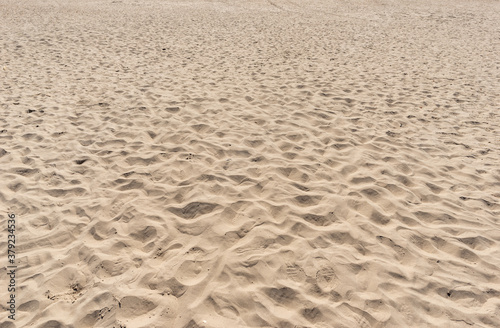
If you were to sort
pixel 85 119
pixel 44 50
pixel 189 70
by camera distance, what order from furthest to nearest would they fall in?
pixel 44 50, pixel 189 70, pixel 85 119

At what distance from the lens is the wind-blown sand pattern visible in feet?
9.56

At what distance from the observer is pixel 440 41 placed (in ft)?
38.5

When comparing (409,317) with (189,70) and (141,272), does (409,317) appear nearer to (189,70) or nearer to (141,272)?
(141,272)

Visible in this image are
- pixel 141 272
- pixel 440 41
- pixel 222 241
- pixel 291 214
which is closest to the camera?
pixel 141 272

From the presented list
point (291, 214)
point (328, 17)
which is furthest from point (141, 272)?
point (328, 17)

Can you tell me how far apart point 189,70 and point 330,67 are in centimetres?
362

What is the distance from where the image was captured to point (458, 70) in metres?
8.73

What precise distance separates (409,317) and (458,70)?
803cm

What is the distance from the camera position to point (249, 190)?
13.6ft

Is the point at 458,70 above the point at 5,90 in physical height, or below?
above

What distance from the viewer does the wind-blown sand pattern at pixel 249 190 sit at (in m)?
2.91

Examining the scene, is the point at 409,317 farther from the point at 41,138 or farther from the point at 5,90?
the point at 5,90

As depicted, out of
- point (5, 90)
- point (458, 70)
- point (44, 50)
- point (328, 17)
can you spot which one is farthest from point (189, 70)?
point (328, 17)

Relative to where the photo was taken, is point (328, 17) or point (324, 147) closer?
point (324, 147)
